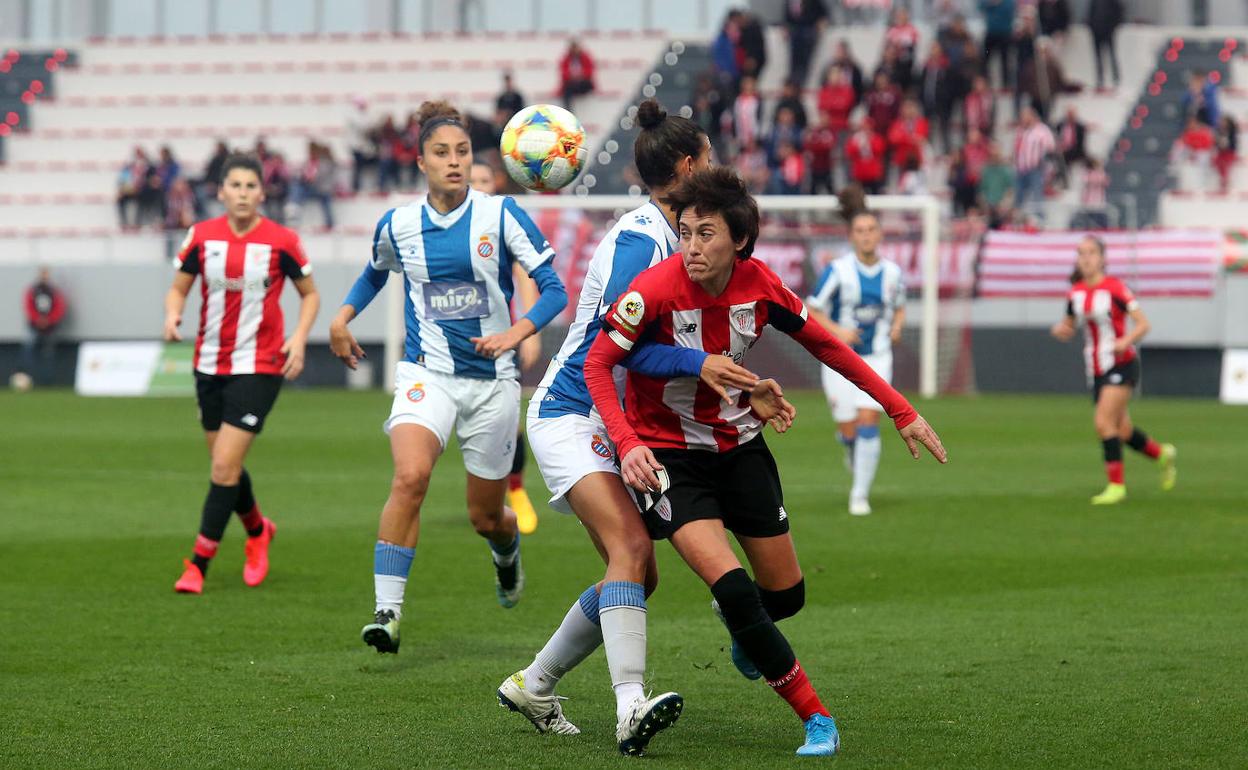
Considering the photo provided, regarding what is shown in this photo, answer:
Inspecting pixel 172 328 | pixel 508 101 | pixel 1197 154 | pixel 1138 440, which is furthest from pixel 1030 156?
pixel 172 328

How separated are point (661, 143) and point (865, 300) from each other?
707 centimetres

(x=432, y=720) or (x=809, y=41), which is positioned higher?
(x=809, y=41)

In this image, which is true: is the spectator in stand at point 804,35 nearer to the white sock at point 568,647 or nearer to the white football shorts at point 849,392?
the white football shorts at point 849,392

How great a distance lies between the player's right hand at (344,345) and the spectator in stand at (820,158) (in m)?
21.8

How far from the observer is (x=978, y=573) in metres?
9.67

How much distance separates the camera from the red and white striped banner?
86.8 feet

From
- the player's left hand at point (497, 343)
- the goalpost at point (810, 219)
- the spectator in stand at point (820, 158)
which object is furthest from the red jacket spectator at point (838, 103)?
the player's left hand at point (497, 343)

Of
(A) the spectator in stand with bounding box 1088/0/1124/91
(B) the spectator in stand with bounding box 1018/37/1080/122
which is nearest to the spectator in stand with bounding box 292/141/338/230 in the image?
(B) the spectator in stand with bounding box 1018/37/1080/122

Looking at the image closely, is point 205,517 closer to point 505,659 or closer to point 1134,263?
point 505,659

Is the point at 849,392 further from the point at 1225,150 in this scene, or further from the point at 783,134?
the point at 1225,150

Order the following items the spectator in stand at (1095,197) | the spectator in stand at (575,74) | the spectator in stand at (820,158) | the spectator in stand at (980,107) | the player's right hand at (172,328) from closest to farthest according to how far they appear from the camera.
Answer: the player's right hand at (172,328), the spectator in stand at (1095,197), the spectator in stand at (820,158), the spectator in stand at (980,107), the spectator in stand at (575,74)

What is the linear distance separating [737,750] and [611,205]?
20.5 metres

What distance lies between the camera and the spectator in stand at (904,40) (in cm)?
3020

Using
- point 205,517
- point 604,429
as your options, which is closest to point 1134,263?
point 205,517
